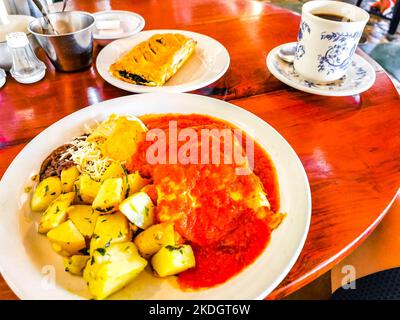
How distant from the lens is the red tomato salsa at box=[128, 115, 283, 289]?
2.49ft

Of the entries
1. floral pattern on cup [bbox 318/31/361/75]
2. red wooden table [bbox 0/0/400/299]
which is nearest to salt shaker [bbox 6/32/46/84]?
red wooden table [bbox 0/0/400/299]

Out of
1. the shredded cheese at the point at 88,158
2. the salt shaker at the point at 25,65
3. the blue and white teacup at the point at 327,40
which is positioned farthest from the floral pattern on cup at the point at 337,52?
the salt shaker at the point at 25,65

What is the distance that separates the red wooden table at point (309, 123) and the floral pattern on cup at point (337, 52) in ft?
0.40

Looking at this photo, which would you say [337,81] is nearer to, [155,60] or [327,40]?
[327,40]

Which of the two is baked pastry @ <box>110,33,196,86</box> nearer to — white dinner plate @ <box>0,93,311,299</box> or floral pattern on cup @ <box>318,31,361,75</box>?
white dinner plate @ <box>0,93,311,299</box>

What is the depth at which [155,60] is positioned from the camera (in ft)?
4.52

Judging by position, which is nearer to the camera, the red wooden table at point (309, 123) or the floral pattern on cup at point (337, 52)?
the red wooden table at point (309, 123)

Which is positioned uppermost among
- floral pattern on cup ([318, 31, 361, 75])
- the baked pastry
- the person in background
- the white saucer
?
floral pattern on cup ([318, 31, 361, 75])

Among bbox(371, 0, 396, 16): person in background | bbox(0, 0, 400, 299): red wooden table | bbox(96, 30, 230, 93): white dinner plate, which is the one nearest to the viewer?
bbox(0, 0, 400, 299): red wooden table

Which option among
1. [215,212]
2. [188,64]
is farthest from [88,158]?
[188,64]

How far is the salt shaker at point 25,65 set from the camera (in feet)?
4.15

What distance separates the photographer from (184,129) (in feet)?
3.45

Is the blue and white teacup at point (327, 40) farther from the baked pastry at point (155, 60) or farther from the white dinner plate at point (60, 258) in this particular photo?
the baked pastry at point (155, 60)

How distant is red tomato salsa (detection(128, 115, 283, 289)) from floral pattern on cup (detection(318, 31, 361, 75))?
0.53m
